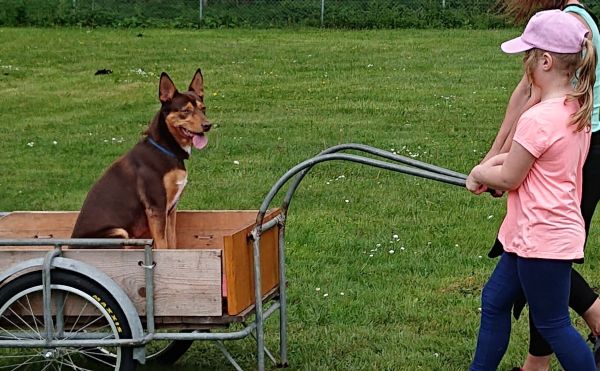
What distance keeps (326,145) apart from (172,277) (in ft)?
21.2

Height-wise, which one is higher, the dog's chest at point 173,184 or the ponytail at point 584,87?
the ponytail at point 584,87

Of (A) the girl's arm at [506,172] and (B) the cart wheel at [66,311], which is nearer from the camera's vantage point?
(A) the girl's arm at [506,172]

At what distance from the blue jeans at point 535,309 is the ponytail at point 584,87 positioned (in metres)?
0.54

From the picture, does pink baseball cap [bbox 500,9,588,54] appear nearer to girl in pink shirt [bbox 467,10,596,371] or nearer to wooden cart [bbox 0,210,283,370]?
girl in pink shirt [bbox 467,10,596,371]

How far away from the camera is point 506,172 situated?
Answer: 13.7 ft

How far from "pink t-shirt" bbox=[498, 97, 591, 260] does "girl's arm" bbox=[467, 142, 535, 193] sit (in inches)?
1.3

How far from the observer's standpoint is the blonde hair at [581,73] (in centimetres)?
414

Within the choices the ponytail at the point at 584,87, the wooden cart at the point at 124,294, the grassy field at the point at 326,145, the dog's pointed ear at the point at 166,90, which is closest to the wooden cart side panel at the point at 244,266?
the wooden cart at the point at 124,294

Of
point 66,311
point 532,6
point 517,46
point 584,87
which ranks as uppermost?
point 532,6

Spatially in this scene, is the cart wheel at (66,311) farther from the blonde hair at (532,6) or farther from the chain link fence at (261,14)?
the chain link fence at (261,14)

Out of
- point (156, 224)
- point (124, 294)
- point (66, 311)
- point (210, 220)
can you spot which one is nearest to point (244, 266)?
point (124, 294)

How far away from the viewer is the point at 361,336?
18.4 feet

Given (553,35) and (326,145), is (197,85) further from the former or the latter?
(326,145)

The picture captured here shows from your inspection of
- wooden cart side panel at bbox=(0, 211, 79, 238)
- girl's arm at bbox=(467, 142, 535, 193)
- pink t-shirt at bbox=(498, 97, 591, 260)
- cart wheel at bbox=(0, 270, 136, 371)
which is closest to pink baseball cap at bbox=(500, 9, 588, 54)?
pink t-shirt at bbox=(498, 97, 591, 260)
